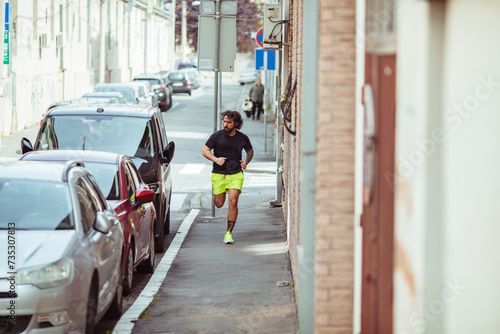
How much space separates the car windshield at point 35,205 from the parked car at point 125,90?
26712mm

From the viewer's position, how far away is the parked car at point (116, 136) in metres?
Result: 13.5

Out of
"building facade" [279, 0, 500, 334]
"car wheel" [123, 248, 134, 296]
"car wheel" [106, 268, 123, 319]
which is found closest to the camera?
"building facade" [279, 0, 500, 334]

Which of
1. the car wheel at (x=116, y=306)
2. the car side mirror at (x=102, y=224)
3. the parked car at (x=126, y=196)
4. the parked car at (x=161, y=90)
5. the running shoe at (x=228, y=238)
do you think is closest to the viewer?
the car side mirror at (x=102, y=224)

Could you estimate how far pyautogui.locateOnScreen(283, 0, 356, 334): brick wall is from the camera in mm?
7059

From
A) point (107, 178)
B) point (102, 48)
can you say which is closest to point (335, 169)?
point (107, 178)

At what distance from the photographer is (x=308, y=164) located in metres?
7.86

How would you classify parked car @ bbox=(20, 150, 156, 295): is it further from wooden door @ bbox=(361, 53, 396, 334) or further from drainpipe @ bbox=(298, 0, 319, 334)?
wooden door @ bbox=(361, 53, 396, 334)

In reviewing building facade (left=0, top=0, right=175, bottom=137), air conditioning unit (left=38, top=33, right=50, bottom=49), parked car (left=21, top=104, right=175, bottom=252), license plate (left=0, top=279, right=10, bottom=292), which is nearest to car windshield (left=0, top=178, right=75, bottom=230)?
license plate (left=0, top=279, right=10, bottom=292)

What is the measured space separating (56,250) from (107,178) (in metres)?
3.60

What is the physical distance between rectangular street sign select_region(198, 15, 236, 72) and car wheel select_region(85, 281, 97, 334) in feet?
31.3

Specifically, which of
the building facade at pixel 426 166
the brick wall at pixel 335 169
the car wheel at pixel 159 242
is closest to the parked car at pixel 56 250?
the brick wall at pixel 335 169

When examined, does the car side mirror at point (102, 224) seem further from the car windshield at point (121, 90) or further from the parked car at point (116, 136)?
the car windshield at point (121, 90)

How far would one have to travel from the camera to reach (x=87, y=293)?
24.7 ft

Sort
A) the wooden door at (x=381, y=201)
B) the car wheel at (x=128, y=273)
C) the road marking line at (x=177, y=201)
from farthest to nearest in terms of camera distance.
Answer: the road marking line at (x=177, y=201), the car wheel at (x=128, y=273), the wooden door at (x=381, y=201)
